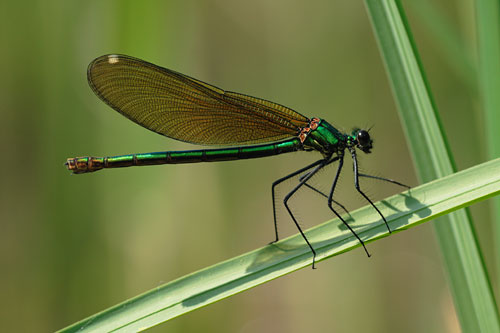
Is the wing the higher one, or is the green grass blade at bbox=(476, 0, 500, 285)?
the wing

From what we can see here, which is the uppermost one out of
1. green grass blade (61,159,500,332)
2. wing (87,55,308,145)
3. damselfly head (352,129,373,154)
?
wing (87,55,308,145)

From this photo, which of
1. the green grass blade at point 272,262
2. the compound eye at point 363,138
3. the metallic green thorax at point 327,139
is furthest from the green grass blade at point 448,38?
the green grass blade at point 272,262

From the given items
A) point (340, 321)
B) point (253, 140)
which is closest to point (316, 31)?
point (253, 140)

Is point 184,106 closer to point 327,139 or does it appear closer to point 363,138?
point 327,139

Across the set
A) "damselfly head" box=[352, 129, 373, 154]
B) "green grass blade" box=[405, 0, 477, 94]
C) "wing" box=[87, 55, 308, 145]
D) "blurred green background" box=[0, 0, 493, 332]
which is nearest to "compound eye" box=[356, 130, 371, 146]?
"damselfly head" box=[352, 129, 373, 154]

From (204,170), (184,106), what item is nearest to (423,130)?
(184,106)

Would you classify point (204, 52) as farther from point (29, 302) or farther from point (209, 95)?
point (29, 302)

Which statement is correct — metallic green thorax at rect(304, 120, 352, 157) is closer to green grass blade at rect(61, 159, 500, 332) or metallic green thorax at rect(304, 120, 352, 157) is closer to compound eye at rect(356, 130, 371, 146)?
compound eye at rect(356, 130, 371, 146)

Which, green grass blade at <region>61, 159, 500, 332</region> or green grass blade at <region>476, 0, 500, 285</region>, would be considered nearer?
green grass blade at <region>61, 159, 500, 332</region>

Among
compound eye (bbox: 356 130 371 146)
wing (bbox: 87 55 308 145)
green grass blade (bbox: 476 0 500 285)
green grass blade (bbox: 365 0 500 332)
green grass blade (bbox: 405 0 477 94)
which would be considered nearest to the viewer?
A: green grass blade (bbox: 365 0 500 332)
